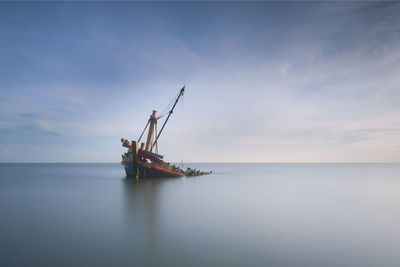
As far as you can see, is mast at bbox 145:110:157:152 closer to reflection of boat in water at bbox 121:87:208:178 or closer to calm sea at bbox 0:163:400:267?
reflection of boat in water at bbox 121:87:208:178

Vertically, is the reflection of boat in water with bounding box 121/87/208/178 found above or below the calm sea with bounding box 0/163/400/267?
above

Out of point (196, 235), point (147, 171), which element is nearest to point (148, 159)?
point (147, 171)

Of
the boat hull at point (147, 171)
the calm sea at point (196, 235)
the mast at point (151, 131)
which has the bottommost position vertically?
the calm sea at point (196, 235)

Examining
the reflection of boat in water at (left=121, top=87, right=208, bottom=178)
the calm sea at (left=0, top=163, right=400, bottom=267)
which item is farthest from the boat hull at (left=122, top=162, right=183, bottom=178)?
the calm sea at (left=0, top=163, right=400, bottom=267)

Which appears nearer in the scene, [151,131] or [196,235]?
[196,235]

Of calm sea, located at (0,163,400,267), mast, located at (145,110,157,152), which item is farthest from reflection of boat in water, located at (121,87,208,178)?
calm sea, located at (0,163,400,267)

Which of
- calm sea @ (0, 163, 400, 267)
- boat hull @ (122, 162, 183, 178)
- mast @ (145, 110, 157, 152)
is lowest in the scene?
calm sea @ (0, 163, 400, 267)

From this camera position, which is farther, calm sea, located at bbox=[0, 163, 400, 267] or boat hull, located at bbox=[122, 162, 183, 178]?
boat hull, located at bbox=[122, 162, 183, 178]

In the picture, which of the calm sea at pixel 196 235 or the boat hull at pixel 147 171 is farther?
the boat hull at pixel 147 171

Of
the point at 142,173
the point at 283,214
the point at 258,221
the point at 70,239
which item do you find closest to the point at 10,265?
the point at 70,239

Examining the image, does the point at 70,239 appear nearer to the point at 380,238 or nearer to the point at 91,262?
the point at 91,262

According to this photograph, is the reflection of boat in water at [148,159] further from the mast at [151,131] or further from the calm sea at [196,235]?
the calm sea at [196,235]

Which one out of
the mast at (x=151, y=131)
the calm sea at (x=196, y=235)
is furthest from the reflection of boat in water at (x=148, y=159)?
the calm sea at (x=196, y=235)

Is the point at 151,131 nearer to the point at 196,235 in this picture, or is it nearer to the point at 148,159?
the point at 148,159
